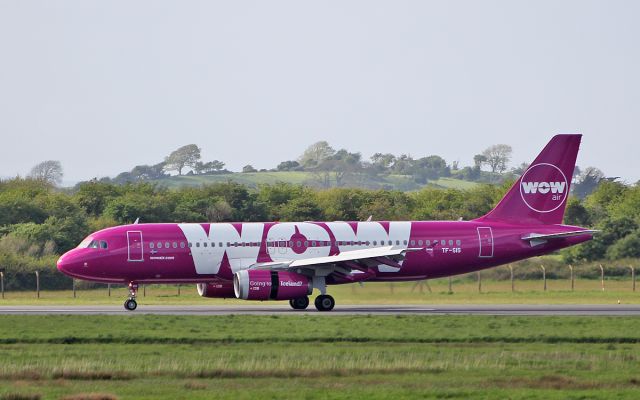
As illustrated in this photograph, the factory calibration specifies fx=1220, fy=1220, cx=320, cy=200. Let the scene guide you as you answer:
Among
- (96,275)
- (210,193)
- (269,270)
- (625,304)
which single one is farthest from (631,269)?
(210,193)

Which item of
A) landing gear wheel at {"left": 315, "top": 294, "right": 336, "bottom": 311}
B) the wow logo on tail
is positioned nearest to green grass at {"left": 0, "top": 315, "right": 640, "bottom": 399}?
landing gear wheel at {"left": 315, "top": 294, "right": 336, "bottom": 311}

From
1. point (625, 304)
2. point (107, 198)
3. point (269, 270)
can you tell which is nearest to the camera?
point (269, 270)

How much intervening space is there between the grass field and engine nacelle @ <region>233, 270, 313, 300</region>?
537cm

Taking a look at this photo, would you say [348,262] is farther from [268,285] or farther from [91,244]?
[91,244]

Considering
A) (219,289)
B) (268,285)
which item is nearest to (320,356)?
(268,285)

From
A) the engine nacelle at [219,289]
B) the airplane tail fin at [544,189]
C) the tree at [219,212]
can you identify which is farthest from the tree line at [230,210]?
the engine nacelle at [219,289]

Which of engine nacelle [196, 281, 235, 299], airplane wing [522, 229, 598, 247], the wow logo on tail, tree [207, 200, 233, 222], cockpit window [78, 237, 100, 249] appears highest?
the wow logo on tail

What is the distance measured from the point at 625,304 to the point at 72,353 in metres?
26.8

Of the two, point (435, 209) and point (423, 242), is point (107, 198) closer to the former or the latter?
point (435, 209)

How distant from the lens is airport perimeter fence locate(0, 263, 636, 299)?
187ft

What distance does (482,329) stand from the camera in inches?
1437

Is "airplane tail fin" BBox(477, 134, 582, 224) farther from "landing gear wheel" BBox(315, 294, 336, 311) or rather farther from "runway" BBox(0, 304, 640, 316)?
"landing gear wheel" BBox(315, 294, 336, 311)

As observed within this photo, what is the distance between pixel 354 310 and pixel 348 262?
2.02 metres

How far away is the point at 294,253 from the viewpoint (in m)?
48.1
